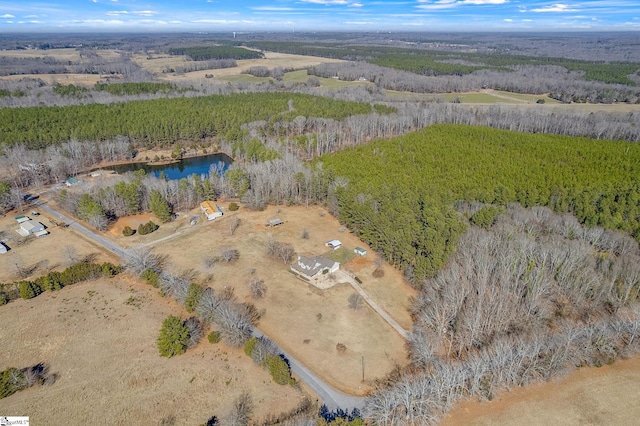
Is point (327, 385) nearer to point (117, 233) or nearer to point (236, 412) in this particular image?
point (236, 412)

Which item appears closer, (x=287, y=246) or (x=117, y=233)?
(x=287, y=246)

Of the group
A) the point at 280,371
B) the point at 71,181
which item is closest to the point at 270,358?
the point at 280,371

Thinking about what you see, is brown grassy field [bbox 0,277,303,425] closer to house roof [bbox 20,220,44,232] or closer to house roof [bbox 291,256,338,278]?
house roof [bbox 291,256,338,278]

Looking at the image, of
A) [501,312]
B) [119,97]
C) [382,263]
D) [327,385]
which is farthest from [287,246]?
[119,97]

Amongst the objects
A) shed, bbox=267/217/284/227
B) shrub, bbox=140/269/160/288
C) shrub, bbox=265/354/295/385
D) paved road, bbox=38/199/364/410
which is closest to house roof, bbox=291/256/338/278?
paved road, bbox=38/199/364/410

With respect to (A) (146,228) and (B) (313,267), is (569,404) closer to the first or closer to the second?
(B) (313,267)

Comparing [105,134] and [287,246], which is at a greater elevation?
[105,134]

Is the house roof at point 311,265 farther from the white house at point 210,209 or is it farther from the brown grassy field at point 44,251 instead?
the brown grassy field at point 44,251
